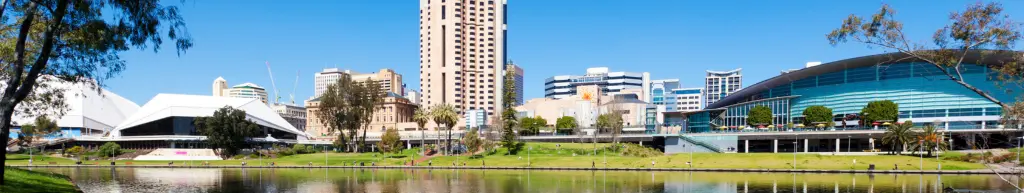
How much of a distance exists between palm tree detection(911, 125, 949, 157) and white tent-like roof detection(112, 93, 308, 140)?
121 m

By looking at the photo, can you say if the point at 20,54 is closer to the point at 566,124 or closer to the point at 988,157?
the point at 988,157

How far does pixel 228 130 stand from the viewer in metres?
121

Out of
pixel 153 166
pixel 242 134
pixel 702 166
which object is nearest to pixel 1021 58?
pixel 702 166

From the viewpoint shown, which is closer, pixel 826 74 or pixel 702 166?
pixel 702 166

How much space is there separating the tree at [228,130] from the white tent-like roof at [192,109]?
21.2 m

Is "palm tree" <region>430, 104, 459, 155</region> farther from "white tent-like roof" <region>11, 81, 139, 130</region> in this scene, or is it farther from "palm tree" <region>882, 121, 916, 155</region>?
"white tent-like roof" <region>11, 81, 139, 130</region>

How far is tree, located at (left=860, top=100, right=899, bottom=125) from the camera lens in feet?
408

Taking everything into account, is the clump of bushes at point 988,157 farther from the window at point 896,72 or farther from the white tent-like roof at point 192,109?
the white tent-like roof at point 192,109

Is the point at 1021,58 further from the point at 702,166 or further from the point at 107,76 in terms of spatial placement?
the point at 702,166

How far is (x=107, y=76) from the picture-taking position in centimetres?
3250

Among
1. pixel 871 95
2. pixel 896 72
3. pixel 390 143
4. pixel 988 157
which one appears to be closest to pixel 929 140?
pixel 988 157

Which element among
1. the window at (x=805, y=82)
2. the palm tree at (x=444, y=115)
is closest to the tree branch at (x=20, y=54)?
the palm tree at (x=444, y=115)

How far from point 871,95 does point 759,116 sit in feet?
67.7

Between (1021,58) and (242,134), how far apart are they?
11741 centimetres
